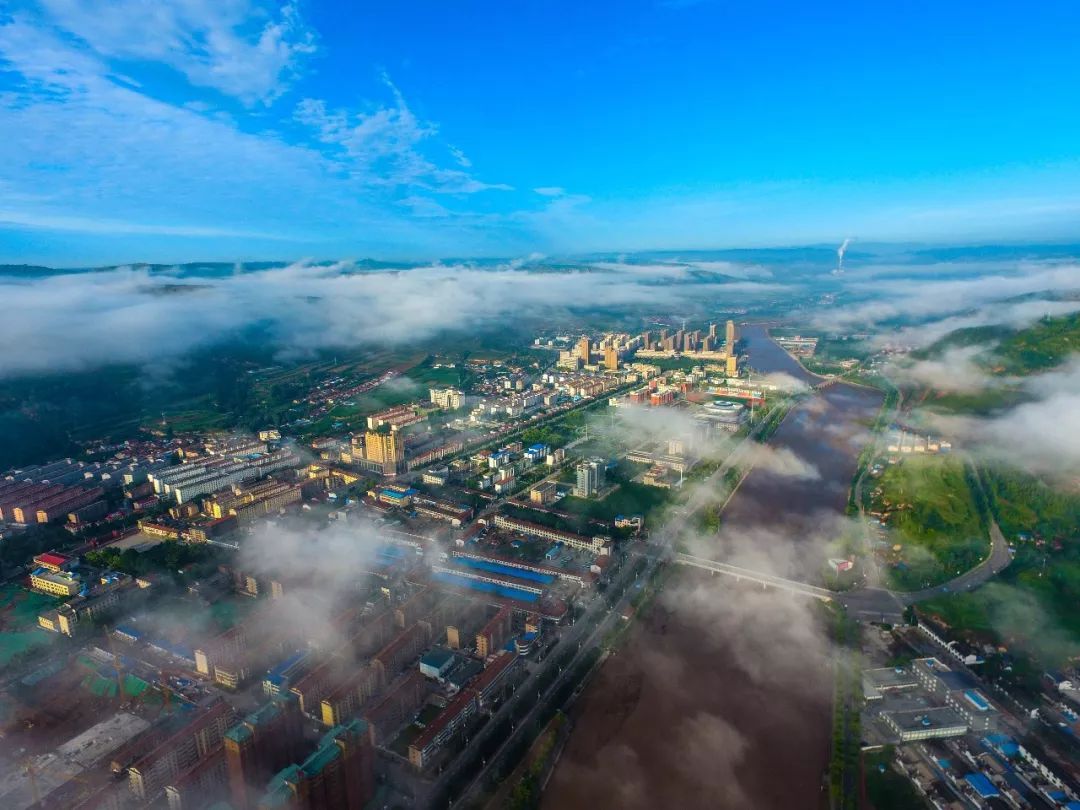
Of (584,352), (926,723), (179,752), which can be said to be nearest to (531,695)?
(179,752)

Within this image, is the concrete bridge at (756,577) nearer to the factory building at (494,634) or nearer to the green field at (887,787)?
the green field at (887,787)

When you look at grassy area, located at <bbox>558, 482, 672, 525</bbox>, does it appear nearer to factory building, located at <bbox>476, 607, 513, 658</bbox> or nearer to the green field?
factory building, located at <bbox>476, 607, 513, 658</bbox>

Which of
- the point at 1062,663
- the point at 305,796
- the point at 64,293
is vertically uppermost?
the point at 64,293

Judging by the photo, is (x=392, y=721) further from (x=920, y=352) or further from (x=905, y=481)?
(x=920, y=352)

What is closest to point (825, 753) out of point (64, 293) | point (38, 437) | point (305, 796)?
point (305, 796)

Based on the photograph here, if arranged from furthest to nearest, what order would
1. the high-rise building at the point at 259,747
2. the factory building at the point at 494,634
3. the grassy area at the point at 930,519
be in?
1. the grassy area at the point at 930,519
2. the factory building at the point at 494,634
3. the high-rise building at the point at 259,747

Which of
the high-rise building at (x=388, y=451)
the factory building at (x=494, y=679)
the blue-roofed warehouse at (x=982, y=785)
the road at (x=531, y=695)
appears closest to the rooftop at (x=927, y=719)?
the blue-roofed warehouse at (x=982, y=785)

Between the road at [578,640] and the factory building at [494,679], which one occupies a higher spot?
the factory building at [494,679]
